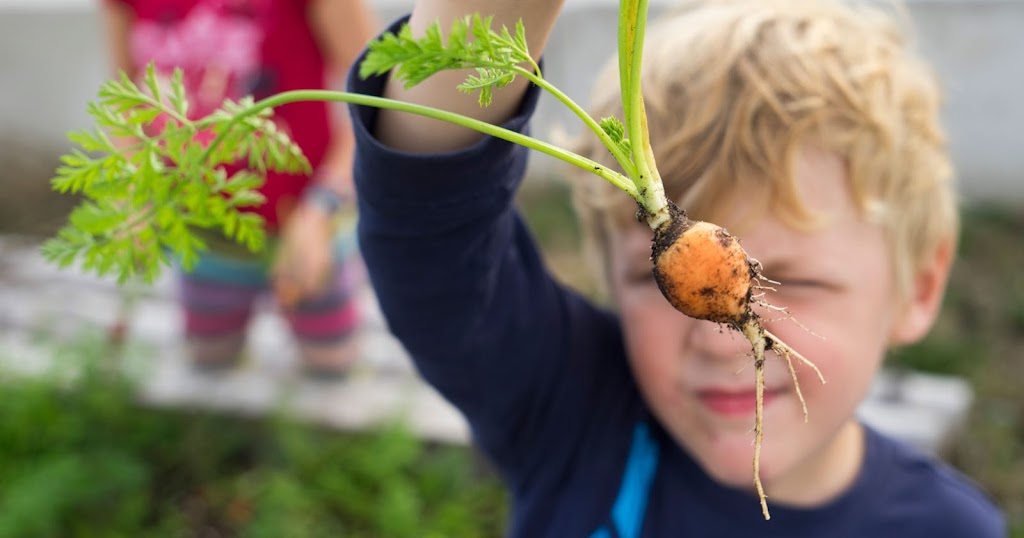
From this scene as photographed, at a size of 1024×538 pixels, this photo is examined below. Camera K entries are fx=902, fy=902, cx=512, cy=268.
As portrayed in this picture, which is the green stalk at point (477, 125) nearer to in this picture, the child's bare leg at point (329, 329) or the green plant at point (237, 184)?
the green plant at point (237, 184)

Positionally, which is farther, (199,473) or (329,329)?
(329,329)

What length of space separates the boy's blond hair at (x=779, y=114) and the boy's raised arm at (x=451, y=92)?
34cm

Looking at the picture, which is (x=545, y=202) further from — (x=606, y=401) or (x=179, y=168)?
(x=179, y=168)

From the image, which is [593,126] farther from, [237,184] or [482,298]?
[482,298]

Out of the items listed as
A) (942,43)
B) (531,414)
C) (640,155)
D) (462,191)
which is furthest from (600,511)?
(942,43)

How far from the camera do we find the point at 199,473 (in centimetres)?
274

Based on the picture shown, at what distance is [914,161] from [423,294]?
0.73m

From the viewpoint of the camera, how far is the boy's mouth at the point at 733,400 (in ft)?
3.68

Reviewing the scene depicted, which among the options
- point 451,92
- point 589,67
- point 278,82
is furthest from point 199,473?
point 589,67

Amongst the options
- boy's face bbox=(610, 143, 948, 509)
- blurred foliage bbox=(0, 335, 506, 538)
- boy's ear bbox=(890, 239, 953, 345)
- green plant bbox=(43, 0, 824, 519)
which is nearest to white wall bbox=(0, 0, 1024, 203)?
blurred foliage bbox=(0, 335, 506, 538)

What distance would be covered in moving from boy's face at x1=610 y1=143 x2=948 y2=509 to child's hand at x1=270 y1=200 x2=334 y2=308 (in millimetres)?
1421

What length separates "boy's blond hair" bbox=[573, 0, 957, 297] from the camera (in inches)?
44.1

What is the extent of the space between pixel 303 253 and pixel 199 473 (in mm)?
807

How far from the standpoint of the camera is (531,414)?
1357mm
